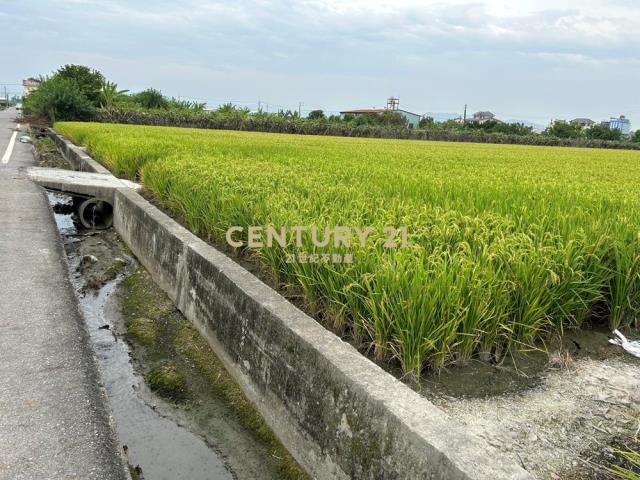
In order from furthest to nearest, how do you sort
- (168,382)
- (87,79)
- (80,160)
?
1. (87,79)
2. (80,160)
3. (168,382)

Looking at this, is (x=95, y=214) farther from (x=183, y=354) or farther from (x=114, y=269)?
(x=183, y=354)

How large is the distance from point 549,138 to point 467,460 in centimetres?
4437

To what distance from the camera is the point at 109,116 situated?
2847 centimetres

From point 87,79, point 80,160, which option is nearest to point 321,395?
point 80,160

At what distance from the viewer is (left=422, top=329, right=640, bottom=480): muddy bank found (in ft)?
5.41

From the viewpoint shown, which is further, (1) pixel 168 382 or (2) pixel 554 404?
(1) pixel 168 382

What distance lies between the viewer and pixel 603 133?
153 ft

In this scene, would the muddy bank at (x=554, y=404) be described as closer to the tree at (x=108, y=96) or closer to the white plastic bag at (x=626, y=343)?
the white plastic bag at (x=626, y=343)

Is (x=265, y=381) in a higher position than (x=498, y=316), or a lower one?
lower

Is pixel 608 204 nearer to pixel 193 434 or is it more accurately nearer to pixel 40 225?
pixel 193 434

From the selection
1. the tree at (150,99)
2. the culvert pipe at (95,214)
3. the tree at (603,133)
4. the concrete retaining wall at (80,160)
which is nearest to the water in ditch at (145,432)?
the culvert pipe at (95,214)

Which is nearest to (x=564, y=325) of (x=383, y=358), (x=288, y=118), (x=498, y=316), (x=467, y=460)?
(x=498, y=316)

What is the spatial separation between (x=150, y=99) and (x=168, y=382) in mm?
36209

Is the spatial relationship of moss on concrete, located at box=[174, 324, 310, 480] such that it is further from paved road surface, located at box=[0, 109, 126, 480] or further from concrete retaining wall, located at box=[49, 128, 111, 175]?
concrete retaining wall, located at box=[49, 128, 111, 175]
